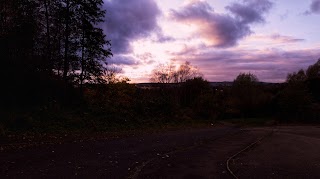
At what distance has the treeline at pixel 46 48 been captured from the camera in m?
27.0

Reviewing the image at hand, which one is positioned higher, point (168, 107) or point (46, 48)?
point (46, 48)

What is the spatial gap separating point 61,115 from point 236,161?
15.7 meters

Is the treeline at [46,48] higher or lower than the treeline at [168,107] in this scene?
higher

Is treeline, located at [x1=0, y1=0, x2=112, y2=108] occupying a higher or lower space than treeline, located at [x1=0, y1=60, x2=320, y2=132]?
higher

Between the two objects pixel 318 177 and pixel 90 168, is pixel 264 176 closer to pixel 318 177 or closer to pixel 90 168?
pixel 318 177

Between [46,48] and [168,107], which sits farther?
[168,107]

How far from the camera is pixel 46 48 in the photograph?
114 feet

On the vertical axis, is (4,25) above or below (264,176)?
above

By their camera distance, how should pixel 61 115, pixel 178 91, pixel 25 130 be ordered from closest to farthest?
1. pixel 25 130
2. pixel 61 115
3. pixel 178 91

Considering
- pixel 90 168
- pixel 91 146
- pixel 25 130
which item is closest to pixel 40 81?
pixel 25 130

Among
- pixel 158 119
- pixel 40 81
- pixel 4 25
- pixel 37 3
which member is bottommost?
pixel 158 119

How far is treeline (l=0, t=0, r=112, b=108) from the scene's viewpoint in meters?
27.0

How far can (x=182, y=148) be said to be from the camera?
1989 cm

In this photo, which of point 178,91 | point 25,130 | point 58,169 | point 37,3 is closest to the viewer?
point 58,169
